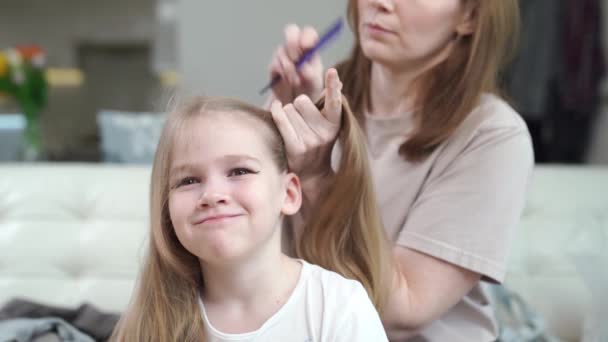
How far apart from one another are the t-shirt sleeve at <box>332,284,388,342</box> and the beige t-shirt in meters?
0.18

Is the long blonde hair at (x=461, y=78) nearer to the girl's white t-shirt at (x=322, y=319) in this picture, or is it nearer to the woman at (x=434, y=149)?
the woman at (x=434, y=149)

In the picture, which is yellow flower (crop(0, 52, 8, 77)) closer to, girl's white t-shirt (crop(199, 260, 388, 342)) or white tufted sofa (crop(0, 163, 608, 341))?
white tufted sofa (crop(0, 163, 608, 341))

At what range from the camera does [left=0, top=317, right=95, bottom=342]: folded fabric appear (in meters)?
0.85

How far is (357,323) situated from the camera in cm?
65

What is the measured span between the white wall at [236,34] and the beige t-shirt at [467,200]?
259 cm

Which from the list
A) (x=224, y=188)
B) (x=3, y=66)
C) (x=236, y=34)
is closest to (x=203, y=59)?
(x=236, y=34)

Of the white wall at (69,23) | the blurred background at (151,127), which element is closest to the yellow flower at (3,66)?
the blurred background at (151,127)

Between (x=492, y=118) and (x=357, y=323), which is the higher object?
(x=492, y=118)

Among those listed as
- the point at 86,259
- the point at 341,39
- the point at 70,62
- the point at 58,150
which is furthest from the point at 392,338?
the point at 70,62

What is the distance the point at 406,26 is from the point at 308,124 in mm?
222

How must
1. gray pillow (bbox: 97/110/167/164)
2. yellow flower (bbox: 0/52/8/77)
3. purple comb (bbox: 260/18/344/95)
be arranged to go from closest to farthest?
purple comb (bbox: 260/18/344/95)
yellow flower (bbox: 0/52/8/77)
gray pillow (bbox: 97/110/167/164)

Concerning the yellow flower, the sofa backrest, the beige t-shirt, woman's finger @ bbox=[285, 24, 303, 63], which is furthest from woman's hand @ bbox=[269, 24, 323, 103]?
the yellow flower

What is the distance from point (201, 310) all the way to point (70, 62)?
5.04 m

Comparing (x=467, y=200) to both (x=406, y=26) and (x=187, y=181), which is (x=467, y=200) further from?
(x=187, y=181)
